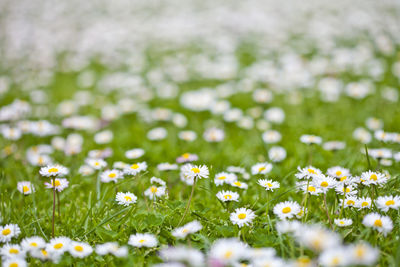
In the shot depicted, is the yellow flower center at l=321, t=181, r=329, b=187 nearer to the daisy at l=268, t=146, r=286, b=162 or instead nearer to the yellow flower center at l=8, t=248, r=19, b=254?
the daisy at l=268, t=146, r=286, b=162

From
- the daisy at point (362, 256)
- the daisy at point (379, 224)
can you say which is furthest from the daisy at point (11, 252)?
the daisy at point (379, 224)

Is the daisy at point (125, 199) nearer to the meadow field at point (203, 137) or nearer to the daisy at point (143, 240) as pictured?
the meadow field at point (203, 137)

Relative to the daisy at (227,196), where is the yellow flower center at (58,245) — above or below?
above

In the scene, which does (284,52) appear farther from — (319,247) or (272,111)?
(319,247)

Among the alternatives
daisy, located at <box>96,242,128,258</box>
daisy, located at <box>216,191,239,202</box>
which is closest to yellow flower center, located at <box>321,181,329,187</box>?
daisy, located at <box>216,191,239,202</box>

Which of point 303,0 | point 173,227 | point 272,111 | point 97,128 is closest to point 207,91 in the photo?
point 272,111

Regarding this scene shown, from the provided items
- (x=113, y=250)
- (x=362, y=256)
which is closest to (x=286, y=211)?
(x=362, y=256)
